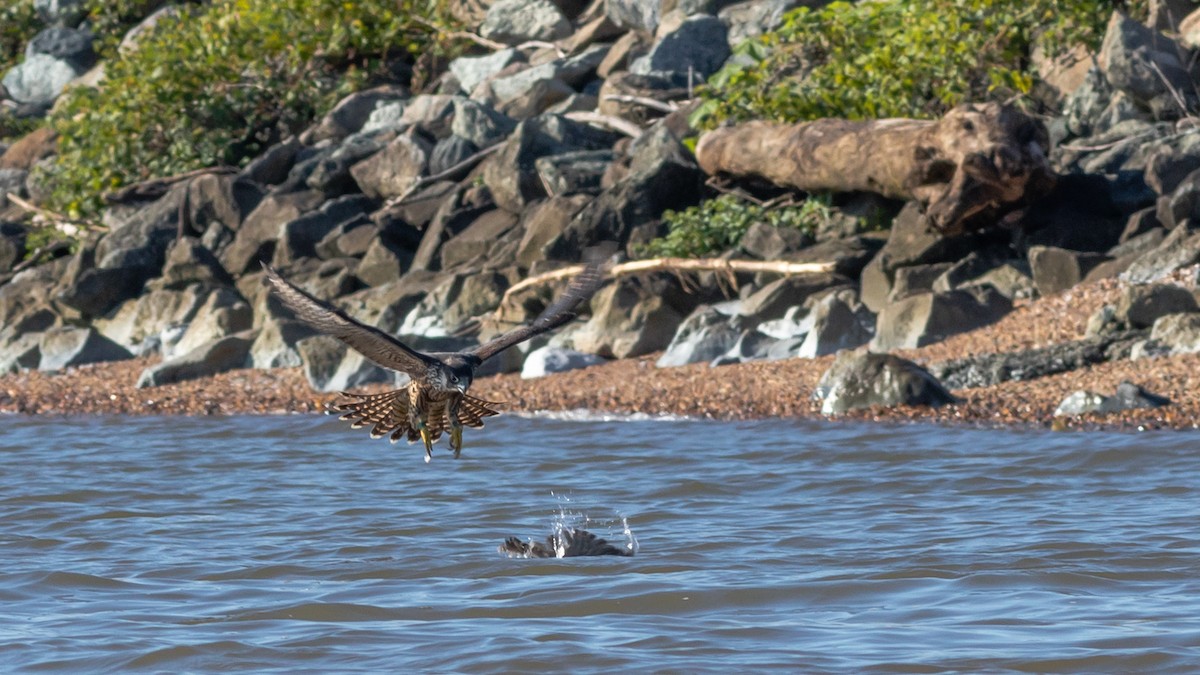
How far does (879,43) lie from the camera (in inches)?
659

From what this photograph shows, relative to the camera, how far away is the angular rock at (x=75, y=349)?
1819cm

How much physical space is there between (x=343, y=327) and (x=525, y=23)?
1704 centimetres

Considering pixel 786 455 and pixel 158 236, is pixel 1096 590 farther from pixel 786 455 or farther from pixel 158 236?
pixel 158 236

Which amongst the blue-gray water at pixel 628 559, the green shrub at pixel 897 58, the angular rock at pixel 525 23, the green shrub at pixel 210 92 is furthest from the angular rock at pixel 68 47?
the blue-gray water at pixel 628 559

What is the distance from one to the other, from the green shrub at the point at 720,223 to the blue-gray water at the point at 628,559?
332cm

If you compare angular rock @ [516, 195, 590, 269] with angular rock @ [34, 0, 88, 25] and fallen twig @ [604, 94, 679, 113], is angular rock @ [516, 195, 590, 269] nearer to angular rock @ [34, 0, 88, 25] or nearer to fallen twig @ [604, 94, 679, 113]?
fallen twig @ [604, 94, 679, 113]

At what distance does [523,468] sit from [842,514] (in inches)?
110

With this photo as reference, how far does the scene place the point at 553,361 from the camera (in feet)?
48.6

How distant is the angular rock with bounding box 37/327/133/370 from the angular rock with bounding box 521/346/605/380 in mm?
5557

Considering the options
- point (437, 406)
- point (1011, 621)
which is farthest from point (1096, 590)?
point (437, 406)

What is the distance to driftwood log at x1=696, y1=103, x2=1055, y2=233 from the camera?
13844 mm

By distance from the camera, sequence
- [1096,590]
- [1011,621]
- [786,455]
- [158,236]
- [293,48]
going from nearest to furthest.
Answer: [1011,621]
[1096,590]
[786,455]
[158,236]
[293,48]

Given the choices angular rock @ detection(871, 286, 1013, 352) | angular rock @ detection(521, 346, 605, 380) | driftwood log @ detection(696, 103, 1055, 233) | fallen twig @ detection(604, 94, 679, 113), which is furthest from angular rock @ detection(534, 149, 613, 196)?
angular rock @ detection(871, 286, 1013, 352)

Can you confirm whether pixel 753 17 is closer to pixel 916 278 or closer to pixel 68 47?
pixel 916 278
